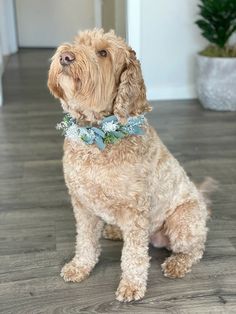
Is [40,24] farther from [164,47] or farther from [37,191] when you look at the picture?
[37,191]

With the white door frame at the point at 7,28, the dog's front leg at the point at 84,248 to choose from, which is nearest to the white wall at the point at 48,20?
the white door frame at the point at 7,28

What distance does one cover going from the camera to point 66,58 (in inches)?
53.8

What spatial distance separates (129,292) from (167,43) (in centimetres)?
319

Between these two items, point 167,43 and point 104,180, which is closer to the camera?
point 104,180

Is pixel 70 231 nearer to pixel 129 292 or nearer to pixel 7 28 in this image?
pixel 129 292

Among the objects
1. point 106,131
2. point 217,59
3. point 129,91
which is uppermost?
point 129,91

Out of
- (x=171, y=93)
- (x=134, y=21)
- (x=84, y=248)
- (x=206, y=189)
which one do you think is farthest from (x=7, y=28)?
(x=84, y=248)

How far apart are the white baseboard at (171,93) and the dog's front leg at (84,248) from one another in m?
2.86

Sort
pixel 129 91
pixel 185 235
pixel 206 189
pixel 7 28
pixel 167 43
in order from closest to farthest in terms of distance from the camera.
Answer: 1. pixel 129 91
2. pixel 185 235
3. pixel 206 189
4. pixel 167 43
5. pixel 7 28

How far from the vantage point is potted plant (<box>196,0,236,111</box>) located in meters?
3.90

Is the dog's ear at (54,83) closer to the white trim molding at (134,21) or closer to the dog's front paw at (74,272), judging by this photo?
the dog's front paw at (74,272)

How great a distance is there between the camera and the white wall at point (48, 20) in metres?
8.12

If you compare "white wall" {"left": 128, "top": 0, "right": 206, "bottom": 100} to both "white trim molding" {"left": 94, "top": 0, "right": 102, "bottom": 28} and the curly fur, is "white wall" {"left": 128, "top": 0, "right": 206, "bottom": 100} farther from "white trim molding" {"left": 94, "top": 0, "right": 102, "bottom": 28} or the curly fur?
"white trim molding" {"left": 94, "top": 0, "right": 102, "bottom": 28}

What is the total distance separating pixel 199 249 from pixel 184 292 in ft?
0.70
